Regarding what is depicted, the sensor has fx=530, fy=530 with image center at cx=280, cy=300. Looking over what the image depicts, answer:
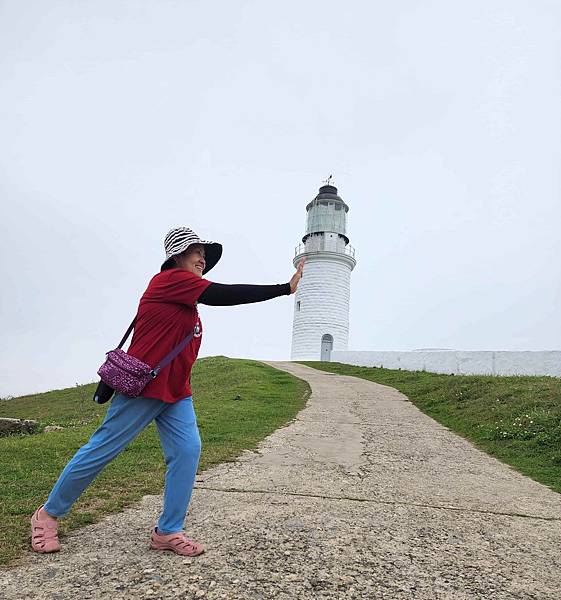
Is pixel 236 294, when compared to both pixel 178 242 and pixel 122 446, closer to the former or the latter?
pixel 178 242

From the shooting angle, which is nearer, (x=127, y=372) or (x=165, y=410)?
(x=127, y=372)

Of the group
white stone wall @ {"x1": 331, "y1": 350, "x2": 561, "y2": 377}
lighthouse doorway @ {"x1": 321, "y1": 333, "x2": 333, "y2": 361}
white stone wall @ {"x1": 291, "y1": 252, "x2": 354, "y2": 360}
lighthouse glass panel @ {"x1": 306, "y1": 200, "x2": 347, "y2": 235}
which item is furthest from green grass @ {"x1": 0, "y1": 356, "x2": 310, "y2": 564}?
lighthouse glass panel @ {"x1": 306, "y1": 200, "x2": 347, "y2": 235}

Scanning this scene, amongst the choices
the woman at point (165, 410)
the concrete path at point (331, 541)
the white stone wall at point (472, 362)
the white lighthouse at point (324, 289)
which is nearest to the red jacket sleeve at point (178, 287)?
the woman at point (165, 410)

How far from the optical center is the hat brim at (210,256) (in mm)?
3695

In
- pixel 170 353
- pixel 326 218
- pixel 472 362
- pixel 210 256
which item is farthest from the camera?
pixel 326 218

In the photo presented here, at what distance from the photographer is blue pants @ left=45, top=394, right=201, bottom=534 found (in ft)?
10.9

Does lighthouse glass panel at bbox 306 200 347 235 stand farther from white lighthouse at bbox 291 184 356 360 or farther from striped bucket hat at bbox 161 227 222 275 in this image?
striped bucket hat at bbox 161 227 222 275

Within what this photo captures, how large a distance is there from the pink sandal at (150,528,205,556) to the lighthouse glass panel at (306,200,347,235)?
38.9 m

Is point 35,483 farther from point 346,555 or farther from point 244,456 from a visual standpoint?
point 346,555

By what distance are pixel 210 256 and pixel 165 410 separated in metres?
1.14

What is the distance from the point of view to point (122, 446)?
3.38 m

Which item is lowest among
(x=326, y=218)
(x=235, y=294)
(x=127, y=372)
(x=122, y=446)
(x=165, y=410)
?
(x=122, y=446)

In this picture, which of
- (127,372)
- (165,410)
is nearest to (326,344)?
(165,410)

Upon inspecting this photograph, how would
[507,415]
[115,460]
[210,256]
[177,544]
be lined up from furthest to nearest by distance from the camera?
[507,415]
[115,460]
[210,256]
[177,544]
